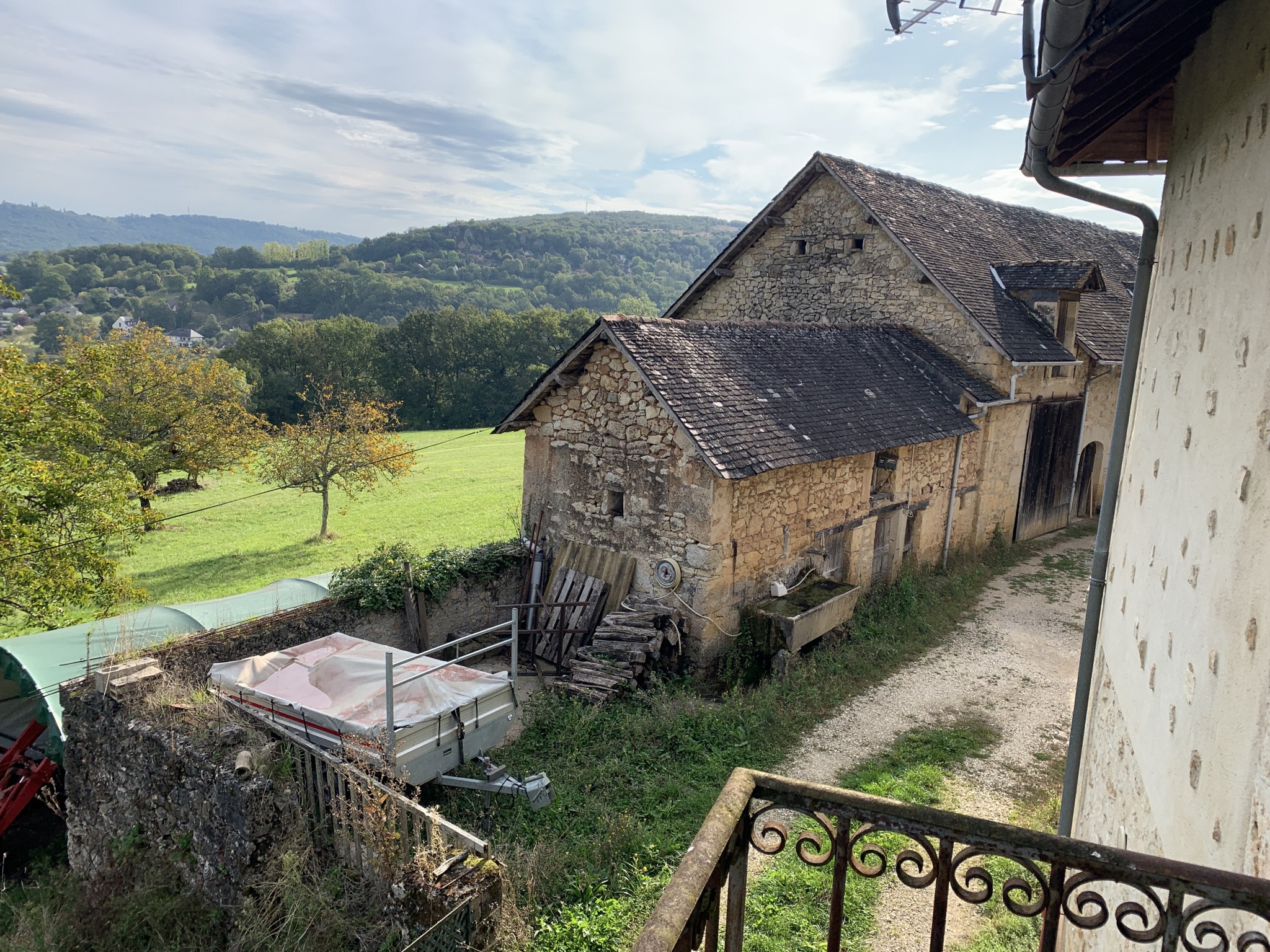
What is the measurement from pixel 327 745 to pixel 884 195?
1584 centimetres

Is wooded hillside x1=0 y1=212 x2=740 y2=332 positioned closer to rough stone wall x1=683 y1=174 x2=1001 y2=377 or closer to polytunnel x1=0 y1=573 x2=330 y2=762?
rough stone wall x1=683 y1=174 x2=1001 y2=377

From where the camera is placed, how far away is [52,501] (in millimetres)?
13180

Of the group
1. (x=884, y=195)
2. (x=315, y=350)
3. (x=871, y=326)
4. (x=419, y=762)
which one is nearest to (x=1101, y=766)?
(x=419, y=762)

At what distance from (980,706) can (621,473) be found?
231 inches

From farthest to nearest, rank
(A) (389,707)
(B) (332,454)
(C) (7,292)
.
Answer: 1. (B) (332,454)
2. (C) (7,292)
3. (A) (389,707)

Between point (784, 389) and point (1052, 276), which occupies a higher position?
point (1052, 276)

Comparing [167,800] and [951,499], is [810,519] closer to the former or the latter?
[951,499]

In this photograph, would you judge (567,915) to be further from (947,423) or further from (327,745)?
(947,423)

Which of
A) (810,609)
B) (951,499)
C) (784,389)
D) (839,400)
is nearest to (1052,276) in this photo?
(951,499)

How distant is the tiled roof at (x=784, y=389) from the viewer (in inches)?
444

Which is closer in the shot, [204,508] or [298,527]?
[298,527]

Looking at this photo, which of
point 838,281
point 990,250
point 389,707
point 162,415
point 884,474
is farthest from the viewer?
point 162,415

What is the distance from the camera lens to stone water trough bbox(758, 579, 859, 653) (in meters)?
11.4

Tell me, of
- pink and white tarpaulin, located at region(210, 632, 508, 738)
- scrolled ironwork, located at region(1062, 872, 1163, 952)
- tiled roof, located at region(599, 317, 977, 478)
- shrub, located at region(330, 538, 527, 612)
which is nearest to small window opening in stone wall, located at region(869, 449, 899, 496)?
tiled roof, located at region(599, 317, 977, 478)
